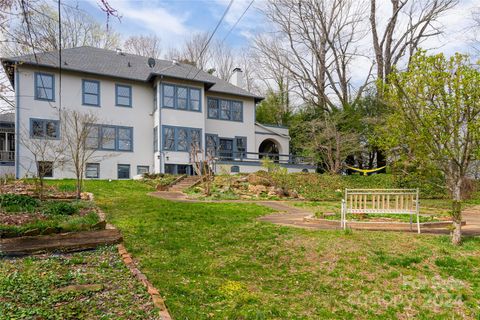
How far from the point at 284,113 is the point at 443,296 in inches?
1134

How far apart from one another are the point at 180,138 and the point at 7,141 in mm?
11897

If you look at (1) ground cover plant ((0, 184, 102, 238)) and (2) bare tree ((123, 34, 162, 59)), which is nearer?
(1) ground cover plant ((0, 184, 102, 238))

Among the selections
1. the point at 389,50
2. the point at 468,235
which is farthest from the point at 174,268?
the point at 389,50

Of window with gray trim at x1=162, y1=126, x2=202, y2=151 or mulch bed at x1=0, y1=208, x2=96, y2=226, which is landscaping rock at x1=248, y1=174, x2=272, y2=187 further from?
mulch bed at x1=0, y1=208, x2=96, y2=226

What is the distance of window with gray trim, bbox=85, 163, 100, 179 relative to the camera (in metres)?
20.5

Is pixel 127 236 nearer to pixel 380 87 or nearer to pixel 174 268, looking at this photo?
pixel 174 268

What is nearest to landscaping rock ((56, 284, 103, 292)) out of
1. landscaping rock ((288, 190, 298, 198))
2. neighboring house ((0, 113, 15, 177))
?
landscaping rock ((288, 190, 298, 198))

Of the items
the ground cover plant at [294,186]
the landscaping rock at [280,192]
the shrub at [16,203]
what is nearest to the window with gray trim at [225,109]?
the ground cover plant at [294,186]

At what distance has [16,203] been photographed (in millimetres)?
8164

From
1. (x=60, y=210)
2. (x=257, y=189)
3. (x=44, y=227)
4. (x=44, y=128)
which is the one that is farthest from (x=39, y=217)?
(x=44, y=128)

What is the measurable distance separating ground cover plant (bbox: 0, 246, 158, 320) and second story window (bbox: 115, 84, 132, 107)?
18354 mm

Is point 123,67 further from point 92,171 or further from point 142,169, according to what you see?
point 92,171

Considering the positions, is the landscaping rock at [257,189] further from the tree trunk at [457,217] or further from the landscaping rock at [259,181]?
the tree trunk at [457,217]

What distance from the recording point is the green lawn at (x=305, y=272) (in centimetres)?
388
